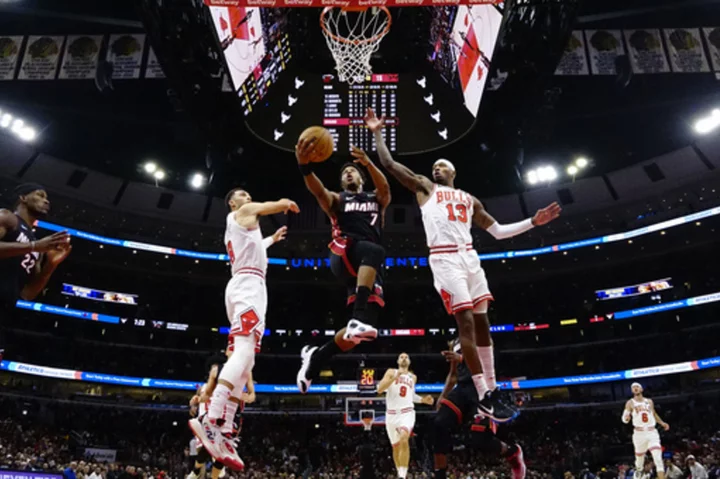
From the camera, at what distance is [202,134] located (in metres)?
21.8

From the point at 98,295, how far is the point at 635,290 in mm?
30126

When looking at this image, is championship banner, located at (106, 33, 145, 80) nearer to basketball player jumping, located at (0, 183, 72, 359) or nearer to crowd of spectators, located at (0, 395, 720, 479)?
crowd of spectators, located at (0, 395, 720, 479)

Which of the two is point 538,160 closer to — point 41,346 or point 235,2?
point 235,2

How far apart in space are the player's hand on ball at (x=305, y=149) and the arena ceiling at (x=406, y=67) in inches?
466

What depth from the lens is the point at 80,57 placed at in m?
21.5

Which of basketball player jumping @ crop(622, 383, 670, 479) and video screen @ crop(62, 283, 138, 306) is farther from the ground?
video screen @ crop(62, 283, 138, 306)

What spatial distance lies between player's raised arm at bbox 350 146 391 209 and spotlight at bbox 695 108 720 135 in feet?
92.6

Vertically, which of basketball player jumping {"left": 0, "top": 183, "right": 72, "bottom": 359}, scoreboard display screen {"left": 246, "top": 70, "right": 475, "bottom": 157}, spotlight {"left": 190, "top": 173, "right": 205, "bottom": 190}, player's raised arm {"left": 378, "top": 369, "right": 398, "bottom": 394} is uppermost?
spotlight {"left": 190, "top": 173, "right": 205, "bottom": 190}

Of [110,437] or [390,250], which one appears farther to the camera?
[390,250]

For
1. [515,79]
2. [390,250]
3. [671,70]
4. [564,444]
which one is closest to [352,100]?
[515,79]

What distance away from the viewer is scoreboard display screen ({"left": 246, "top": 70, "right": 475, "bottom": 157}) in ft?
62.7

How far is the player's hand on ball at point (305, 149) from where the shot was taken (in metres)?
6.25

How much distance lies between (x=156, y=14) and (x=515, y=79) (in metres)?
11.1

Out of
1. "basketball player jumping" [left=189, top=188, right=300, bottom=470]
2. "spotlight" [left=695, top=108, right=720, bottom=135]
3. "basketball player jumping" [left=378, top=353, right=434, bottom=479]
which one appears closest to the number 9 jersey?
"basketball player jumping" [left=189, top=188, right=300, bottom=470]
